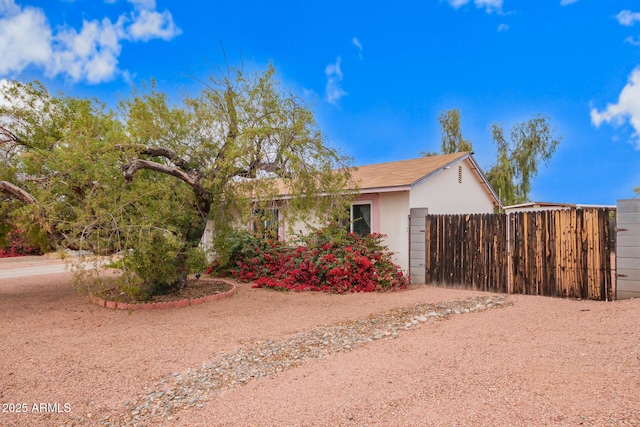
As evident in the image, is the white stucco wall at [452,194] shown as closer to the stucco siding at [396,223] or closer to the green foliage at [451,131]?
the stucco siding at [396,223]

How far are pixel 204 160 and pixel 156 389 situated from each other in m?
5.07

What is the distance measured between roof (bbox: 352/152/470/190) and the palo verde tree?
14718 millimetres

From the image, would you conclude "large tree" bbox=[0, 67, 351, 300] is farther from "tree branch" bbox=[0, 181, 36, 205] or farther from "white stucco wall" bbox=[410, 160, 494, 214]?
"white stucco wall" bbox=[410, 160, 494, 214]

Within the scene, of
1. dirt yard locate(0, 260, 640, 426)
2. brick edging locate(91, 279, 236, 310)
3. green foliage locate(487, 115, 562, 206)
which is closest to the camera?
dirt yard locate(0, 260, 640, 426)

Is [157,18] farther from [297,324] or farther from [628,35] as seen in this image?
[628,35]

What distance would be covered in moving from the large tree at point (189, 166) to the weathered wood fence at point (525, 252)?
3.33 metres

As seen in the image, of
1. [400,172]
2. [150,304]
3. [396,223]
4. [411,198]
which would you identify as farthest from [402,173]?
[150,304]

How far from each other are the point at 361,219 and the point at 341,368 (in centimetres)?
754

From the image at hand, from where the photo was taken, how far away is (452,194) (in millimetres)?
12211

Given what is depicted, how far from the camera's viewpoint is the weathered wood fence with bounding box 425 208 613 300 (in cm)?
786

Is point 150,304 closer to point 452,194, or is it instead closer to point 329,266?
point 329,266

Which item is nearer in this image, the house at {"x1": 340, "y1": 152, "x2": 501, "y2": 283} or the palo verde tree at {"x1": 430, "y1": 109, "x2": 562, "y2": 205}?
the house at {"x1": 340, "y1": 152, "x2": 501, "y2": 283}

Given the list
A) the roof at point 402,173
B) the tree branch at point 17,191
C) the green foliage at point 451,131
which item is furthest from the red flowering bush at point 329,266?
the green foliage at point 451,131

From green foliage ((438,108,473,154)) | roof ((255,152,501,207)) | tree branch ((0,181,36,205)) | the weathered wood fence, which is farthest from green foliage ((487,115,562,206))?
tree branch ((0,181,36,205))
